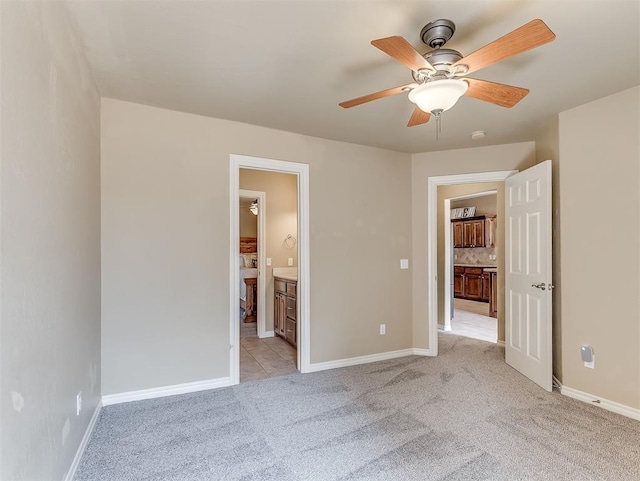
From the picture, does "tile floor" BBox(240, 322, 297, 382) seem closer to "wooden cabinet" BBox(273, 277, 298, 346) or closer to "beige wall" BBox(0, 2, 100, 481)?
"wooden cabinet" BBox(273, 277, 298, 346)

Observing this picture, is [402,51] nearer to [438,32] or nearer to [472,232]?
[438,32]

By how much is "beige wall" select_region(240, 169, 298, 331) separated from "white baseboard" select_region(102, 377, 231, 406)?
193 centimetres

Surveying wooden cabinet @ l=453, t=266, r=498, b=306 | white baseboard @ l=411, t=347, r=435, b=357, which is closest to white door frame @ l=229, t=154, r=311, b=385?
white baseboard @ l=411, t=347, r=435, b=357

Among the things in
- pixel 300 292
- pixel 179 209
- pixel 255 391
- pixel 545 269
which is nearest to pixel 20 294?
pixel 179 209

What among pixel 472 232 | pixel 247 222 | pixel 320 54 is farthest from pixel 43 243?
pixel 472 232

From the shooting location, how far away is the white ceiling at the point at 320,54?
175cm

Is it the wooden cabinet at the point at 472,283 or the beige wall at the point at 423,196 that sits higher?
the beige wall at the point at 423,196

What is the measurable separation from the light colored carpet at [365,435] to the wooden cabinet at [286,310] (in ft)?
3.87

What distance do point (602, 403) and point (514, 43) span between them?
281cm

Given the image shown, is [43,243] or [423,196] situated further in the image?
[423,196]

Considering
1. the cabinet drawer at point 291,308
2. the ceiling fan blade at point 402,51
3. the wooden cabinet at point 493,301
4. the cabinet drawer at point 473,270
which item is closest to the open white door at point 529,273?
the ceiling fan blade at point 402,51

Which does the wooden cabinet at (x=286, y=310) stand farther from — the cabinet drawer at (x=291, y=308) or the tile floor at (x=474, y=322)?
the tile floor at (x=474, y=322)

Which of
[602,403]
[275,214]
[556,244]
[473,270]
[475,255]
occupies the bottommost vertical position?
[602,403]

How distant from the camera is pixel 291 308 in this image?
4.52 meters
